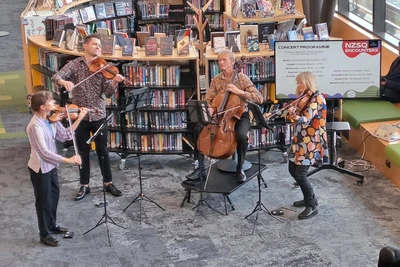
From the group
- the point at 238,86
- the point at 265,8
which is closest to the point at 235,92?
the point at 238,86

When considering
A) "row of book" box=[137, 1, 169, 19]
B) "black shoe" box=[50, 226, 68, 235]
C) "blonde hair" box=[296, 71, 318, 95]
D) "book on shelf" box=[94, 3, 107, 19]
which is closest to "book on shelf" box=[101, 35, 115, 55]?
"black shoe" box=[50, 226, 68, 235]

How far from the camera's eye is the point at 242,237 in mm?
7594

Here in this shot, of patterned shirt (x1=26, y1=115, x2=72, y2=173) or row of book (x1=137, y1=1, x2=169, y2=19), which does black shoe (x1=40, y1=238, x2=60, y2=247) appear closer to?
patterned shirt (x1=26, y1=115, x2=72, y2=173)

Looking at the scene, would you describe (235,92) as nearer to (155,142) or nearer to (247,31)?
(247,31)

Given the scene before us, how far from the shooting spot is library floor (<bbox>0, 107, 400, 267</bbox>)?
724 centimetres

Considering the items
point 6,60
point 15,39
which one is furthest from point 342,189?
point 15,39

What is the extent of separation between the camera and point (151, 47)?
9.05m

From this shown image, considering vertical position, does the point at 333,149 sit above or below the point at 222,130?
below

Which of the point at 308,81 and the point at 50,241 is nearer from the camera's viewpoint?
the point at 50,241

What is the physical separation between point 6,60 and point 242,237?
8.14 metres

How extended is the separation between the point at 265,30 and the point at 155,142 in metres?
1.88

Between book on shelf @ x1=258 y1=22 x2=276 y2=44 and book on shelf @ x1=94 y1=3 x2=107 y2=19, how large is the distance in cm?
364

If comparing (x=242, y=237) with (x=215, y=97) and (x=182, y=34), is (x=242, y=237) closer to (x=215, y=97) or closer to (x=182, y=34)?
(x=215, y=97)

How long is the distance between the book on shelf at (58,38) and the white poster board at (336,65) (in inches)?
106
